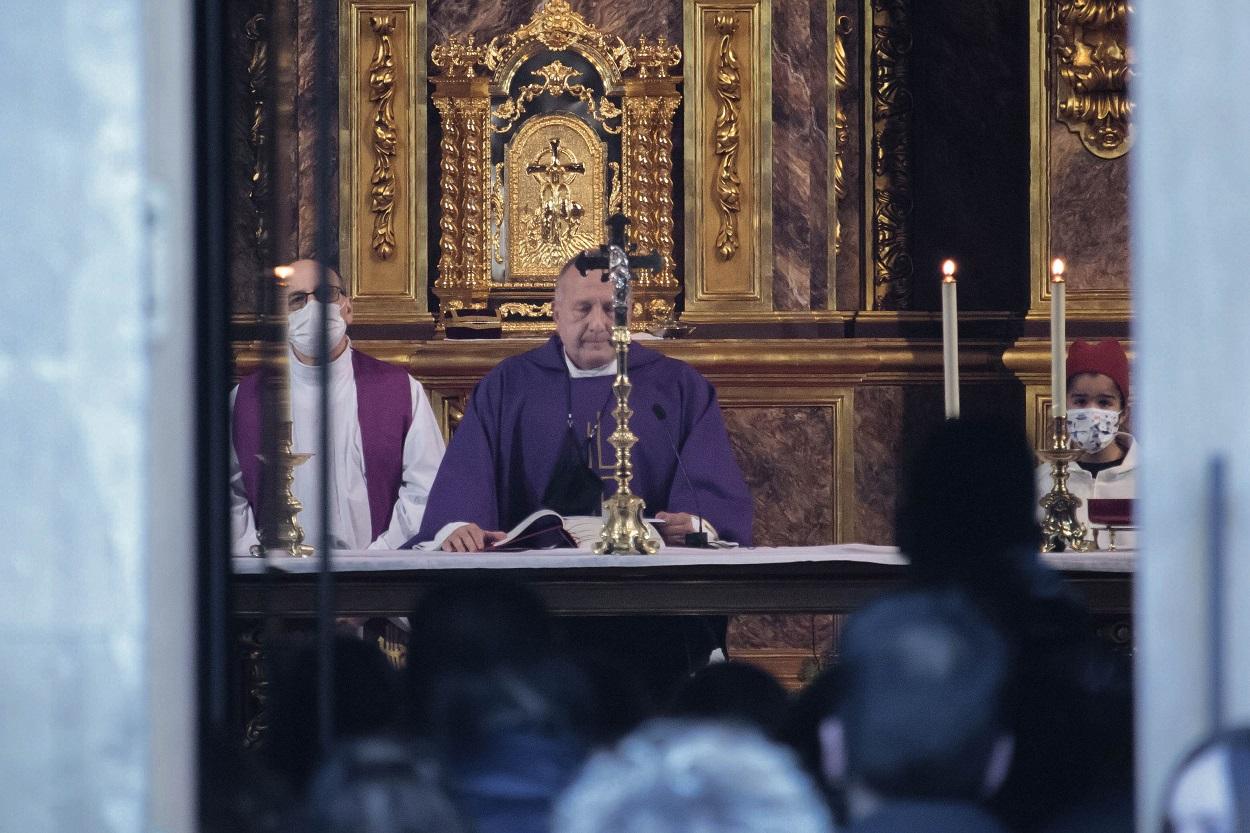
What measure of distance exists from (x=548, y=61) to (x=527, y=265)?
0.93 m

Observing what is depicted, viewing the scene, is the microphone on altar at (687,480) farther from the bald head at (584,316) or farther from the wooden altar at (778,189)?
the wooden altar at (778,189)

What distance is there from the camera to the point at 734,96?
23.7ft

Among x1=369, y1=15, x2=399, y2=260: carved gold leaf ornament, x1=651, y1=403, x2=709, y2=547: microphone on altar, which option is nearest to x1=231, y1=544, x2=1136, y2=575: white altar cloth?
x1=651, y1=403, x2=709, y2=547: microphone on altar

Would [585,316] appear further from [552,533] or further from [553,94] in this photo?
[553,94]

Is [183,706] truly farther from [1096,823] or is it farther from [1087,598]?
[1087,598]

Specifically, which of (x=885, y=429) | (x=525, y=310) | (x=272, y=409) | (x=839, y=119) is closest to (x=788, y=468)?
(x=885, y=429)

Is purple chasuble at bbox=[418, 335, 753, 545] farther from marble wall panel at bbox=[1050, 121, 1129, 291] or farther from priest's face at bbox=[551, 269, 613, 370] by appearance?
marble wall panel at bbox=[1050, 121, 1129, 291]

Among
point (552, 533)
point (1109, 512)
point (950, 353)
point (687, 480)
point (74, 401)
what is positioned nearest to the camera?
point (74, 401)

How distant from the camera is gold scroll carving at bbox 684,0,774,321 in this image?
7.18m

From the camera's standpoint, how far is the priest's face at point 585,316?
17.3 ft

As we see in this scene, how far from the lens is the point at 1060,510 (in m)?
3.67

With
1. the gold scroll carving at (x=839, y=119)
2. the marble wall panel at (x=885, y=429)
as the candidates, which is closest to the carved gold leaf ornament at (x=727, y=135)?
the gold scroll carving at (x=839, y=119)

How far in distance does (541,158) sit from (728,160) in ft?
2.82

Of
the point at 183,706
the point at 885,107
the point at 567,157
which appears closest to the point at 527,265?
the point at 567,157
